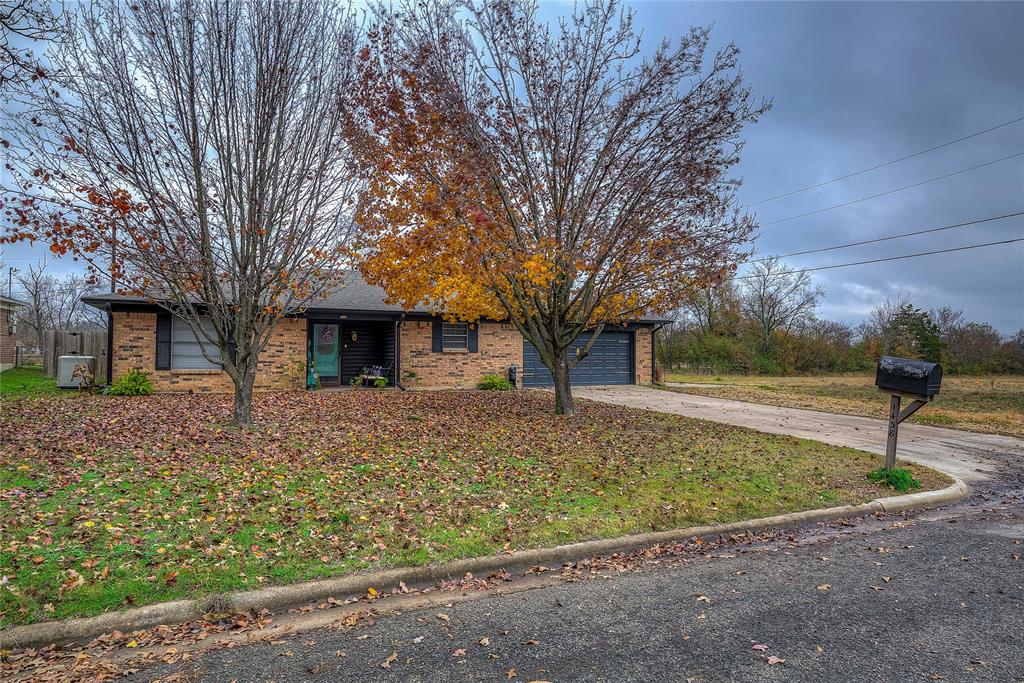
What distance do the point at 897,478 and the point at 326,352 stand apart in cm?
1528

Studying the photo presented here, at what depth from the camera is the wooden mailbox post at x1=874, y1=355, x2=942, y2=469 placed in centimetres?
636

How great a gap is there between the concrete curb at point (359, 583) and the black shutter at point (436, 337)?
44.9ft

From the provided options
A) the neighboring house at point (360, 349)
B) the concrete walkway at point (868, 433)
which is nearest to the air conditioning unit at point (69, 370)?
the neighboring house at point (360, 349)

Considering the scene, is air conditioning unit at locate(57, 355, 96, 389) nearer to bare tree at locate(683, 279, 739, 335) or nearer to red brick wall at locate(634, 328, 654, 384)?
red brick wall at locate(634, 328, 654, 384)

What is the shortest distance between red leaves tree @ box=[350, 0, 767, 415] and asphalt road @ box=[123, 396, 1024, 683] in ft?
19.7

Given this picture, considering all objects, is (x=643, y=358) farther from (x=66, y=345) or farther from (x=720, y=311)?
(x=66, y=345)

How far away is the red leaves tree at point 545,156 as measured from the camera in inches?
378

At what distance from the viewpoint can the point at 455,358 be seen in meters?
18.5

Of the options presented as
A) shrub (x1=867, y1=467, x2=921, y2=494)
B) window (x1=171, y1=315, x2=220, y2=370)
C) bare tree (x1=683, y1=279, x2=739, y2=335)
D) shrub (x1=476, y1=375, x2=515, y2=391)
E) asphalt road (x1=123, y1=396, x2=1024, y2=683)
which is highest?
bare tree (x1=683, y1=279, x2=739, y2=335)

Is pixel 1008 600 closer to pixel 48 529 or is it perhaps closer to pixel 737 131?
pixel 48 529

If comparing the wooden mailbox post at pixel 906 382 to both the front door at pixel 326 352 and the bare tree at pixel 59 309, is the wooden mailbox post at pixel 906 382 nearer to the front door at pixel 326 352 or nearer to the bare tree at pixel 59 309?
the front door at pixel 326 352

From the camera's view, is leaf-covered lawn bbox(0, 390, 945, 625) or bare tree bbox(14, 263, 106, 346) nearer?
A: leaf-covered lawn bbox(0, 390, 945, 625)

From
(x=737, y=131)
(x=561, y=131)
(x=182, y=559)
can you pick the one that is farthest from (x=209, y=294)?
(x=737, y=131)

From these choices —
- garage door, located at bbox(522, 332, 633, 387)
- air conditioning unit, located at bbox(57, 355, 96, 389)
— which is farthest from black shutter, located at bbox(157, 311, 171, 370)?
garage door, located at bbox(522, 332, 633, 387)
